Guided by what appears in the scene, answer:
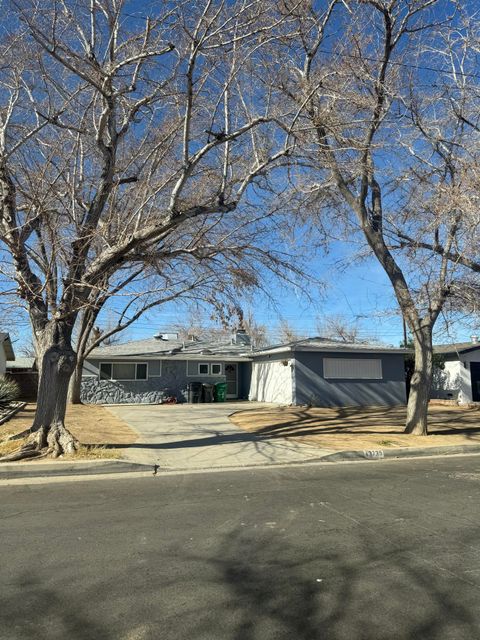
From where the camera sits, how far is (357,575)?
4352mm

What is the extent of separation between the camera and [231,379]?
3011 cm

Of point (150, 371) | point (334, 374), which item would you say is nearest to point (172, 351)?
point (150, 371)

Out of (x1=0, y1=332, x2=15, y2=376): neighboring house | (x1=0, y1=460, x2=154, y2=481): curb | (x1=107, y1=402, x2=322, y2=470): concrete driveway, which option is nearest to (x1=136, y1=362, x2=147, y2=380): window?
(x1=0, y1=332, x2=15, y2=376): neighboring house

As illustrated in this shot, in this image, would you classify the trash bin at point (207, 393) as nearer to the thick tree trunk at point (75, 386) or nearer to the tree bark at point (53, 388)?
the thick tree trunk at point (75, 386)

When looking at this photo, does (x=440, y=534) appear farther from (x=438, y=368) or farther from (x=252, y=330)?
(x=252, y=330)

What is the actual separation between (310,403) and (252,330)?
36984 mm

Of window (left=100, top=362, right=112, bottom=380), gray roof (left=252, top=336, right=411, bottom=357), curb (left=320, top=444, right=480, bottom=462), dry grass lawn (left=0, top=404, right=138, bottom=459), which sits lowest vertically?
curb (left=320, top=444, right=480, bottom=462)

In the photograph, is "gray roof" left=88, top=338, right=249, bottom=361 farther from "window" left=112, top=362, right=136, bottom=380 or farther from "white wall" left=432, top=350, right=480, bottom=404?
"white wall" left=432, top=350, right=480, bottom=404

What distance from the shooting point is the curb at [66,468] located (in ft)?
29.3

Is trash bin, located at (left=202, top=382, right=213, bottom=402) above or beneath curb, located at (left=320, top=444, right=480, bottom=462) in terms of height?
above

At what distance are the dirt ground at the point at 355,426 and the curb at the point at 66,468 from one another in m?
4.97

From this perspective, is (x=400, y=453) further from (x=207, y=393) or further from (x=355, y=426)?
(x=207, y=393)

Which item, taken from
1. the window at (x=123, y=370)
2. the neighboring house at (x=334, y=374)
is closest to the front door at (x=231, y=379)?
the neighboring house at (x=334, y=374)

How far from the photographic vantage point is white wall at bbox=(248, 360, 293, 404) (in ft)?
79.5
